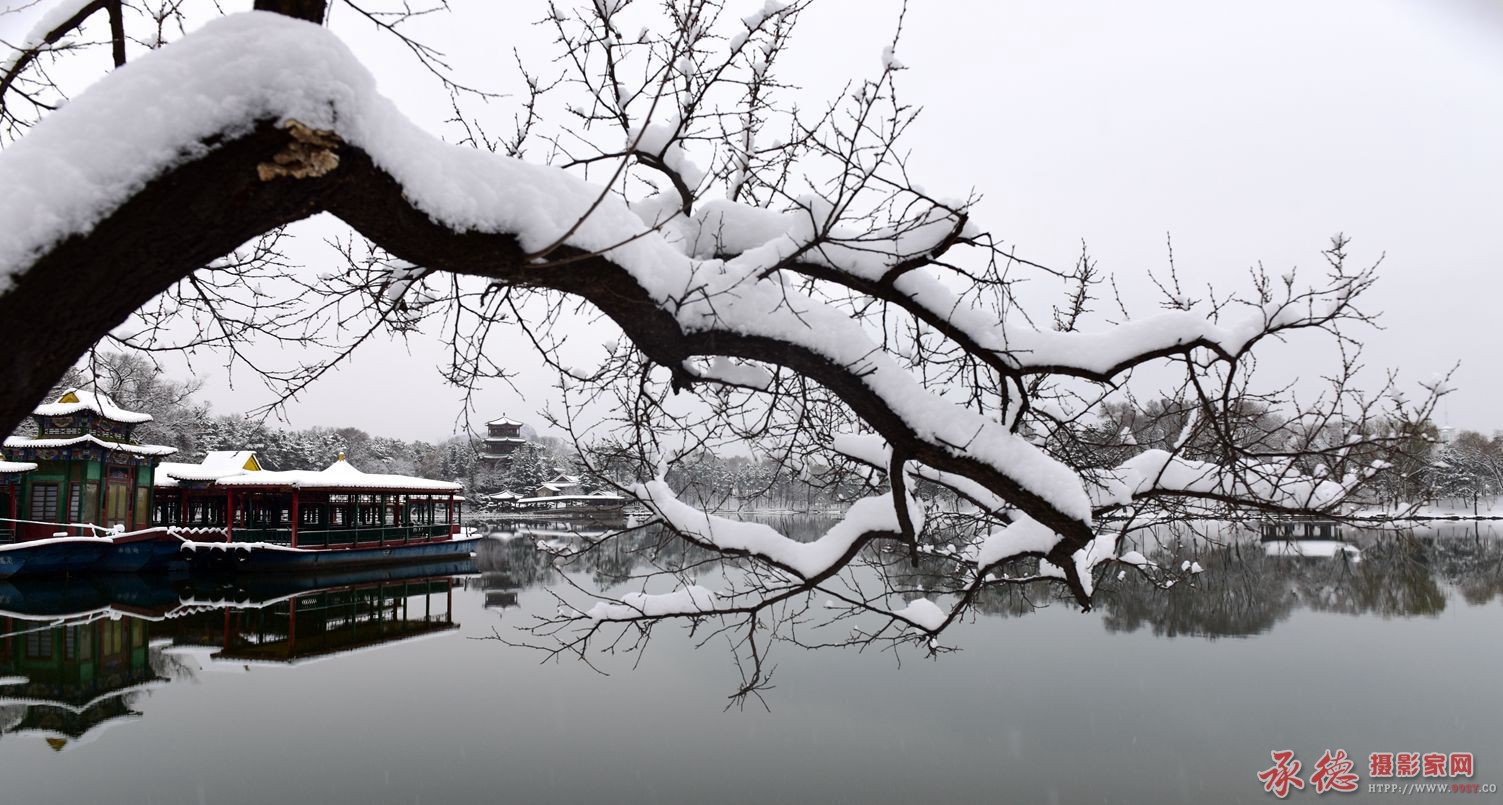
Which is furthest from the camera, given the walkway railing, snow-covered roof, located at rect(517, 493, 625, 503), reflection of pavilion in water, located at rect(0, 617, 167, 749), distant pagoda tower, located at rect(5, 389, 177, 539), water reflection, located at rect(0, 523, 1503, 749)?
the walkway railing

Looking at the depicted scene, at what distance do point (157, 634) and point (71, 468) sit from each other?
11.5 meters

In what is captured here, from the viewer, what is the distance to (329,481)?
23094mm

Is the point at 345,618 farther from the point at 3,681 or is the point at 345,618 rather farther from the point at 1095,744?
the point at 1095,744

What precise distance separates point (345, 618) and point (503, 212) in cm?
1768

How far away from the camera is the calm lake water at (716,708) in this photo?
8.97m

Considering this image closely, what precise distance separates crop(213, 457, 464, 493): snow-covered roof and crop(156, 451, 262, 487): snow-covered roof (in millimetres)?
816

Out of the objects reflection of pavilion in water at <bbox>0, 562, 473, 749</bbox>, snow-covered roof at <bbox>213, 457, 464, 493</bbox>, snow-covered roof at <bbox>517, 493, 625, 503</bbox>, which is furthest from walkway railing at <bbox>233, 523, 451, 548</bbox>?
snow-covered roof at <bbox>517, 493, 625, 503</bbox>

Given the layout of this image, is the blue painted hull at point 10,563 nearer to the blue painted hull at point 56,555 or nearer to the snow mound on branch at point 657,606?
the blue painted hull at point 56,555

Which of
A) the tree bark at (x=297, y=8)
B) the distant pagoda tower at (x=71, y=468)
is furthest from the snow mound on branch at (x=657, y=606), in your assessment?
the distant pagoda tower at (x=71, y=468)

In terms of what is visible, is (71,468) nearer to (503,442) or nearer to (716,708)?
(716,708)

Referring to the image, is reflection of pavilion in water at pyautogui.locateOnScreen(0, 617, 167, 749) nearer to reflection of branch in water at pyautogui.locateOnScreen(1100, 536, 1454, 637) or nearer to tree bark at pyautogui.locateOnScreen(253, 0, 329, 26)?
tree bark at pyautogui.locateOnScreen(253, 0, 329, 26)

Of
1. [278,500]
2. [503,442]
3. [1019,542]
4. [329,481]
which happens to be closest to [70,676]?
[329,481]

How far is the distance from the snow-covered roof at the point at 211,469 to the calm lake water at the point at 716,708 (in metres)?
7.74

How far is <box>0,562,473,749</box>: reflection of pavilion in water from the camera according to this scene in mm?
10672
